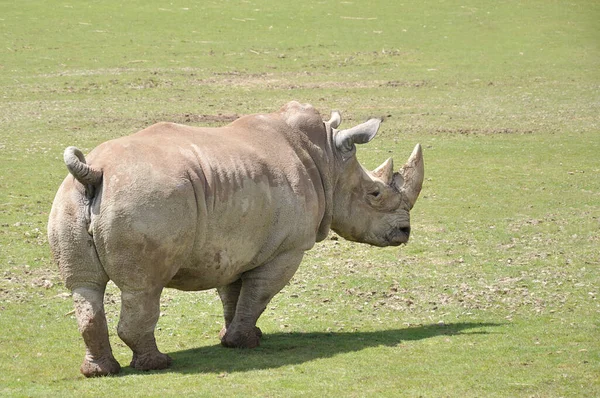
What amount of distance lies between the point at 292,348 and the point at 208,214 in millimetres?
1773

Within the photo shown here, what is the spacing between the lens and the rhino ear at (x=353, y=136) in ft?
39.8

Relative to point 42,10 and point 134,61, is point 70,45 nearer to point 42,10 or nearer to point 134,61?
point 134,61

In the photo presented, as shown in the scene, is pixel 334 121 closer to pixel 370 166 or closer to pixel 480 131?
pixel 370 166

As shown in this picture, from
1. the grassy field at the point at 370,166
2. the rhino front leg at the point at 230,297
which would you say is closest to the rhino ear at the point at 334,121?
the rhino front leg at the point at 230,297

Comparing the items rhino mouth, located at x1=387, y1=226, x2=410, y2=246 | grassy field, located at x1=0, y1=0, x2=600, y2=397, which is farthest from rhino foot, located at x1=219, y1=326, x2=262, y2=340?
rhino mouth, located at x1=387, y1=226, x2=410, y2=246

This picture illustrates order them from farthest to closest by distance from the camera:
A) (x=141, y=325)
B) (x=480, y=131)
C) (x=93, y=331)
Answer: (x=480, y=131) → (x=141, y=325) → (x=93, y=331)

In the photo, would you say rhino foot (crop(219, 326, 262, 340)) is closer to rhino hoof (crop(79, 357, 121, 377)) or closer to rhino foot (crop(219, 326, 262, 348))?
rhino foot (crop(219, 326, 262, 348))

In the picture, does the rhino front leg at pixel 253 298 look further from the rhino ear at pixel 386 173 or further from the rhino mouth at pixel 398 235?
the rhino ear at pixel 386 173

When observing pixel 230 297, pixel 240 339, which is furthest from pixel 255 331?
pixel 230 297

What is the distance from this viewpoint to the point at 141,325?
10.2 meters

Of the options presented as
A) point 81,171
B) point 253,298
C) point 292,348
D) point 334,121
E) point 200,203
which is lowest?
point 292,348

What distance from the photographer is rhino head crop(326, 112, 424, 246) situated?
12.2 metres

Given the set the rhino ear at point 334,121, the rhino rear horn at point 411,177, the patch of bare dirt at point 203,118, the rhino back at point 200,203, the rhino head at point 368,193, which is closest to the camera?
the rhino back at point 200,203

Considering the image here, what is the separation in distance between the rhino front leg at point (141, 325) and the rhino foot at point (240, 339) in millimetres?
1031
